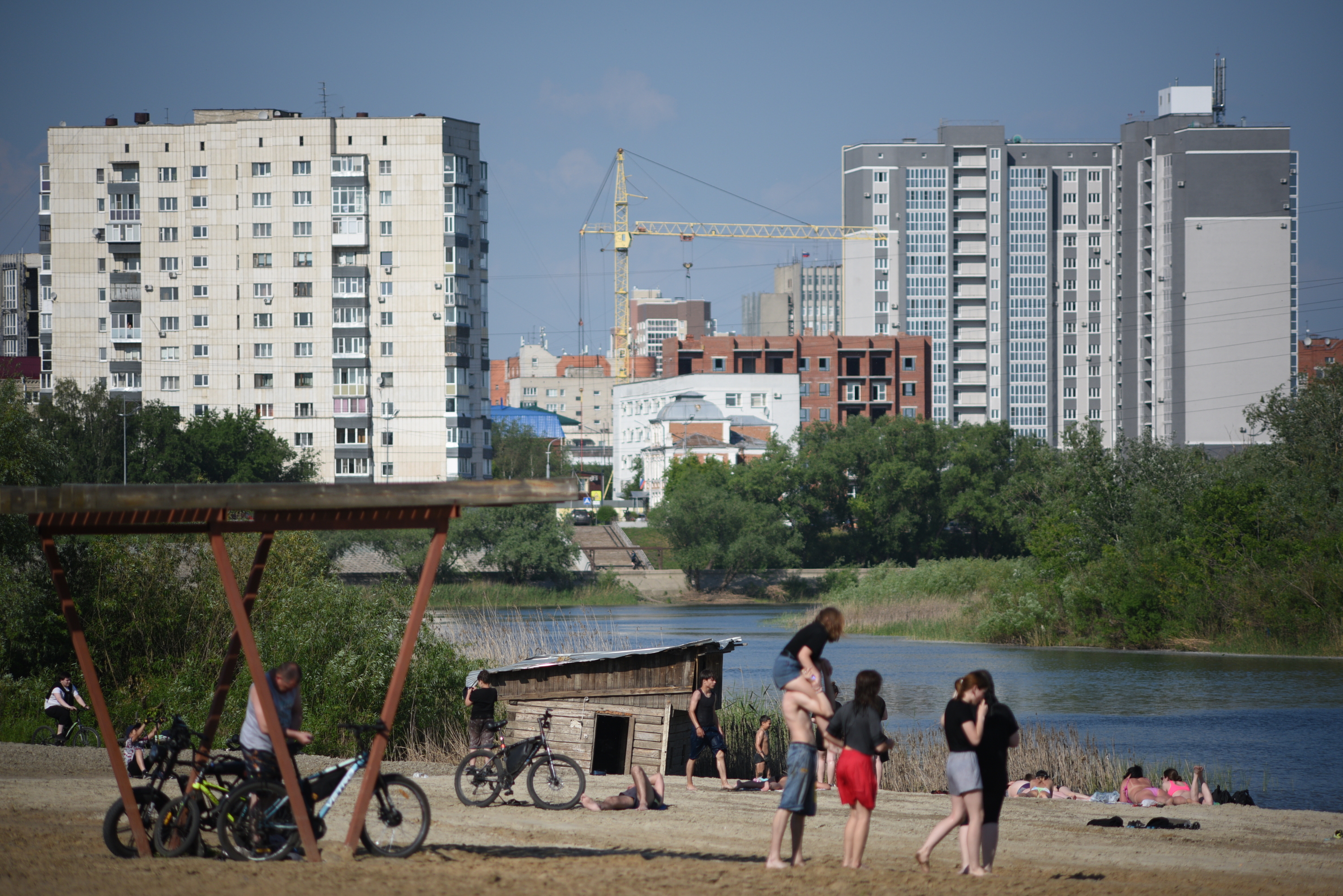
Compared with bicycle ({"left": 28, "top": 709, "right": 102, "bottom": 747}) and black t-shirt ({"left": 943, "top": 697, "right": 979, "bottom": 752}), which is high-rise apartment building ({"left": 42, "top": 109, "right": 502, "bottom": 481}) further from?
black t-shirt ({"left": 943, "top": 697, "right": 979, "bottom": 752})

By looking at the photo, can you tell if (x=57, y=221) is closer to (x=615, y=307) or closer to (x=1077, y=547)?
(x=1077, y=547)

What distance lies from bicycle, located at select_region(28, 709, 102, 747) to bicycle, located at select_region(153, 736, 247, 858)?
43.9 ft

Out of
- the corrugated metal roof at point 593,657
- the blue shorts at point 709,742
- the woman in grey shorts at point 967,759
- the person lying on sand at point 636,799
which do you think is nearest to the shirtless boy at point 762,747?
the blue shorts at point 709,742

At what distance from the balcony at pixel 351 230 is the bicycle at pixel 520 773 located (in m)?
86.0

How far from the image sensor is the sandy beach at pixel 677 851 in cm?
1034

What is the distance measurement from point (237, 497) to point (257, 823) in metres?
2.80

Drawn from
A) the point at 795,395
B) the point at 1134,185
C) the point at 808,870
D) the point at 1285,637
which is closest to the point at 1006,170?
the point at 1134,185

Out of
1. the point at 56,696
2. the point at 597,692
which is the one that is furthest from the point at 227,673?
the point at 56,696

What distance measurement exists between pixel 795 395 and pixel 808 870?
125469 millimetres

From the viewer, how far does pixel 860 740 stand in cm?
1066

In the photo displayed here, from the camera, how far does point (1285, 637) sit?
48.6 metres

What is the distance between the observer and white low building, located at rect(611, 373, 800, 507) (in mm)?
128000

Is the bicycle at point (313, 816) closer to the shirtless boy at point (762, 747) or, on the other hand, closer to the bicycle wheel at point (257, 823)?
the bicycle wheel at point (257, 823)

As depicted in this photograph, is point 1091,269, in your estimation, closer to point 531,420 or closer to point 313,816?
point 531,420
